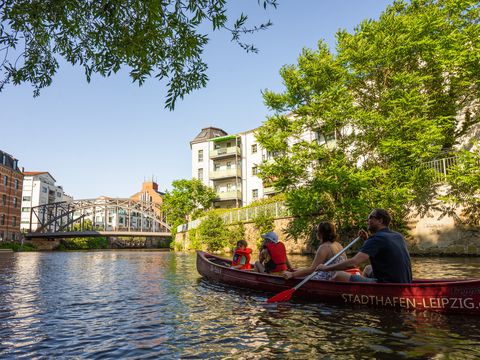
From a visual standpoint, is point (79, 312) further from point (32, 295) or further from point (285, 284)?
point (285, 284)

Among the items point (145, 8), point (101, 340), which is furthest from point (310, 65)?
point (101, 340)

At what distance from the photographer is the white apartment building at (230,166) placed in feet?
146

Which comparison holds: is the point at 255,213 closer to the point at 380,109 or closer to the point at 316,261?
the point at 380,109

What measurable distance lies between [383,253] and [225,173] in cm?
4022

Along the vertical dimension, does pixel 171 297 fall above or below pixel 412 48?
below

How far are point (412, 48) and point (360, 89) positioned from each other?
3824mm

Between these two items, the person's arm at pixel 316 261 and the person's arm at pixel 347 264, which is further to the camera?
the person's arm at pixel 316 261

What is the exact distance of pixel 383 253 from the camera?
6492mm

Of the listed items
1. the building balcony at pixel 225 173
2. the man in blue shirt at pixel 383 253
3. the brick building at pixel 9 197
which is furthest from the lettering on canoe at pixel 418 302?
the brick building at pixel 9 197

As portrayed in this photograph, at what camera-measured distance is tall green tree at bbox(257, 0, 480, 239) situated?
738 inches

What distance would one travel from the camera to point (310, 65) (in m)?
21.2

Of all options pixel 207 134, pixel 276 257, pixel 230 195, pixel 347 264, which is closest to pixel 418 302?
pixel 347 264

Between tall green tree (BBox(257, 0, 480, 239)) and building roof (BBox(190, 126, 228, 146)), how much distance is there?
96.7ft

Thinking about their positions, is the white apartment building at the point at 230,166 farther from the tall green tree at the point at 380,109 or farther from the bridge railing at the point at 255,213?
the tall green tree at the point at 380,109
